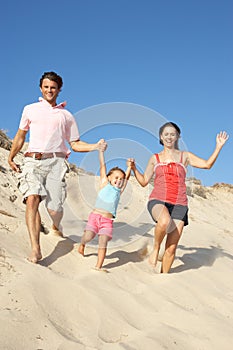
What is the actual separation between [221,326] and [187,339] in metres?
0.54

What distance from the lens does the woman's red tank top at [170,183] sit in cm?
490

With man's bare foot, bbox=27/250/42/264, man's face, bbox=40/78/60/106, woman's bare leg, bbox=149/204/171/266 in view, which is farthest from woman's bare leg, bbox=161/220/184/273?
man's face, bbox=40/78/60/106

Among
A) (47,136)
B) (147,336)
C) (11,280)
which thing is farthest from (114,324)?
(47,136)

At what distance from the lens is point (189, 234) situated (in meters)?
8.41

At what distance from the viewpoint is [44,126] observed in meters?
4.42

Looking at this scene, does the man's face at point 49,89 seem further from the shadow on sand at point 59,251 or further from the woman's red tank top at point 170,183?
the shadow on sand at point 59,251

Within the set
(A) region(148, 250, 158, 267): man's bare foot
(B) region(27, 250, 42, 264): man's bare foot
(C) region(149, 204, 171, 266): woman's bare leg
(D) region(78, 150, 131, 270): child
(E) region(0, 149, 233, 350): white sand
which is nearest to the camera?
(E) region(0, 149, 233, 350): white sand

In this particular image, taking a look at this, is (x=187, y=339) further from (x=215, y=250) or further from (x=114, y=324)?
(x=215, y=250)

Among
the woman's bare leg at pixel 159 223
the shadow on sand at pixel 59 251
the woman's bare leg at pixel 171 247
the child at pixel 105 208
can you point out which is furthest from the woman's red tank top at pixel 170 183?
the shadow on sand at pixel 59 251

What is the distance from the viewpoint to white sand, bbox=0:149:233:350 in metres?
2.75

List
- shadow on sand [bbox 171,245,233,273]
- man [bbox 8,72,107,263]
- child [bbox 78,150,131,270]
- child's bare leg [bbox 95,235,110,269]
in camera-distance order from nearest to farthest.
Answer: child's bare leg [bbox 95,235,110,269] < man [bbox 8,72,107,263] < child [bbox 78,150,131,270] < shadow on sand [bbox 171,245,233,273]

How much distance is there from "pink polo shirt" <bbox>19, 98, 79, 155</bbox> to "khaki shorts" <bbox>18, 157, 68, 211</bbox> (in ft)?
0.47

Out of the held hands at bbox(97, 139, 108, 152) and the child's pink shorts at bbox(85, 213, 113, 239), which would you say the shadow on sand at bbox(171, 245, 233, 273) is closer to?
the child's pink shorts at bbox(85, 213, 113, 239)

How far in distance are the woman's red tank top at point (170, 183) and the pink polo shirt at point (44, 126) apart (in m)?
1.25
